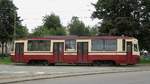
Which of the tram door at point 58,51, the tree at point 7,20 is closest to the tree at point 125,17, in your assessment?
the tram door at point 58,51

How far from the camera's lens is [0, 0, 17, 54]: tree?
3063 inches

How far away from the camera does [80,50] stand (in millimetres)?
47219

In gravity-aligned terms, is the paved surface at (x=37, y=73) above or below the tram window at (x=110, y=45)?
below

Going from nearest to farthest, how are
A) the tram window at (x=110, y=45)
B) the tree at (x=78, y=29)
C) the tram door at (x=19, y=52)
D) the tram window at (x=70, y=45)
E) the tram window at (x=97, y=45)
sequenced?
1. the tram window at (x=110, y=45)
2. the tram window at (x=97, y=45)
3. the tram window at (x=70, y=45)
4. the tram door at (x=19, y=52)
5. the tree at (x=78, y=29)

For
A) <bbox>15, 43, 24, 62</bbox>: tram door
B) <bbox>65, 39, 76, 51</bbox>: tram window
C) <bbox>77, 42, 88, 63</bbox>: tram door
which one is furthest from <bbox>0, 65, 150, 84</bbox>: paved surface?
<bbox>15, 43, 24, 62</bbox>: tram door

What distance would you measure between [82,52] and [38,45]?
4569 millimetres

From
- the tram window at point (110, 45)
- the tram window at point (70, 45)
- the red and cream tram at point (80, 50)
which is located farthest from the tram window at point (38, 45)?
the tram window at point (110, 45)

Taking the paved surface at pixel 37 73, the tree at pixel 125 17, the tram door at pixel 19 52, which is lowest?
the paved surface at pixel 37 73

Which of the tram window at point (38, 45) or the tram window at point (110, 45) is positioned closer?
the tram window at point (110, 45)

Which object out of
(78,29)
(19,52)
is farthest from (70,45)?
(78,29)

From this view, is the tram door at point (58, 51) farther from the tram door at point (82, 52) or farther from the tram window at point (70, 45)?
the tram door at point (82, 52)

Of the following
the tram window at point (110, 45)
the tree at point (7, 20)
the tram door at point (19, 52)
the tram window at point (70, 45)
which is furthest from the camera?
the tree at point (7, 20)

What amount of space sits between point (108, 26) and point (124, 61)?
1172cm

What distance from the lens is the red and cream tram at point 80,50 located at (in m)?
46.5
